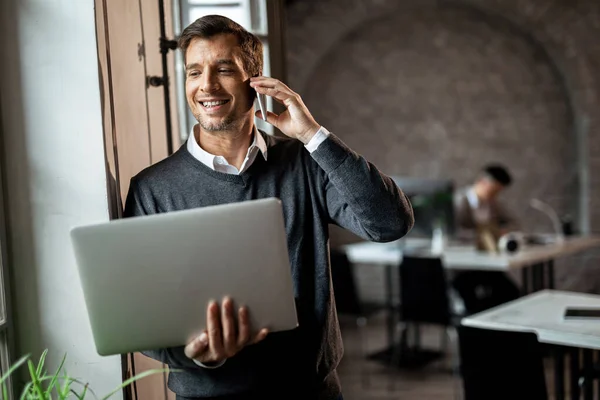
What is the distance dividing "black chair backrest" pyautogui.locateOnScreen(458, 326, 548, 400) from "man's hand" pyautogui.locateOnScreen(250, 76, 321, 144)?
117cm

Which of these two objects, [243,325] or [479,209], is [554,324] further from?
[479,209]

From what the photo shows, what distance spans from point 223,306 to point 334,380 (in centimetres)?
46

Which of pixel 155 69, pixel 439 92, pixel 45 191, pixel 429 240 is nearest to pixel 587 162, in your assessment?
pixel 439 92

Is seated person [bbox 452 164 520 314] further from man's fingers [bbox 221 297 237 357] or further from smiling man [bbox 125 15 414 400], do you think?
man's fingers [bbox 221 297 237 357]

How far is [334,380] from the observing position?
1.78 meters

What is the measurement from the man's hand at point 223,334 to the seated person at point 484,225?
145 inches

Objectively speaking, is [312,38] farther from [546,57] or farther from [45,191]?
[45,191]

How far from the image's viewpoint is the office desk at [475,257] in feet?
15.8

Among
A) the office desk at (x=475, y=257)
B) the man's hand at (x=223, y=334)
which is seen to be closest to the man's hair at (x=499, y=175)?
the office desk at (x=475, y=257)

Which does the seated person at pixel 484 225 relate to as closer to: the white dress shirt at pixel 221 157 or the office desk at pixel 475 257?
the office desk at pixel 475 257

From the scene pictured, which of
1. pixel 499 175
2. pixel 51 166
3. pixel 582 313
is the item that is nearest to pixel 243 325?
pixel 51 166

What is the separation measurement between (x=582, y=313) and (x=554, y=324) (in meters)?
0.16

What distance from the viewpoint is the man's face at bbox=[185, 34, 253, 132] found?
5.52 feet

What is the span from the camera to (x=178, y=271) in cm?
144
